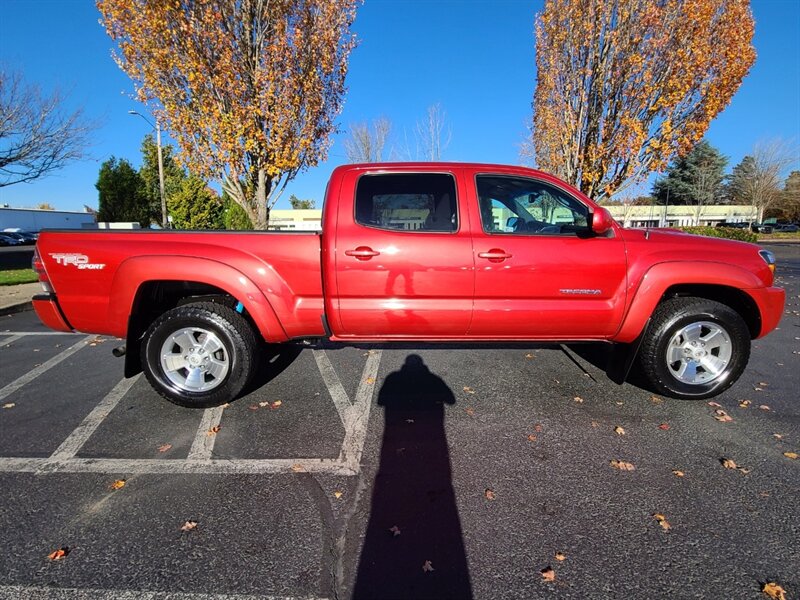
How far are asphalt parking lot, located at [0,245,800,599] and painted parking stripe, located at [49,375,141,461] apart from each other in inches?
0.9

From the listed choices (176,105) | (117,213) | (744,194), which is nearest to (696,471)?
(176,105)

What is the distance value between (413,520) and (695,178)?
65847mm

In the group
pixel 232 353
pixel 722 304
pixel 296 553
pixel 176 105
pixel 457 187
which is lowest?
pixel 296 553

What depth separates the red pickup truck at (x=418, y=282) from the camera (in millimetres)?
3373

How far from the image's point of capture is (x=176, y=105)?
36.7ft

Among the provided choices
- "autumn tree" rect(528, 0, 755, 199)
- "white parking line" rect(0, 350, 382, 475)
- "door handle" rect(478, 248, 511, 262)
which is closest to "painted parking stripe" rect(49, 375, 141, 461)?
"white parking line" rect(0, 350, 382, 475)

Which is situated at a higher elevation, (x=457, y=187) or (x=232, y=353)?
(x=457, y=187)

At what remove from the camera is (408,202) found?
11.9 ft

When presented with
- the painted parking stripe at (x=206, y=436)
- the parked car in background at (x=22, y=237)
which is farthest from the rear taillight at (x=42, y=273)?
the parked car in background at (x=22, y=237)

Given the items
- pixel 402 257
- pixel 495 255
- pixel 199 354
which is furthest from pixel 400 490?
pixel 199 354

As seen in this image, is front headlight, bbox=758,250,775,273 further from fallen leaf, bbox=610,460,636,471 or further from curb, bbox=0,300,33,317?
curb, bbox=0,300,33,317

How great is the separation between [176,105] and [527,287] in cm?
1159

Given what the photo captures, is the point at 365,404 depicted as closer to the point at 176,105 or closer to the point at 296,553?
the point at 296,553

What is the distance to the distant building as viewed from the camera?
58.4m
